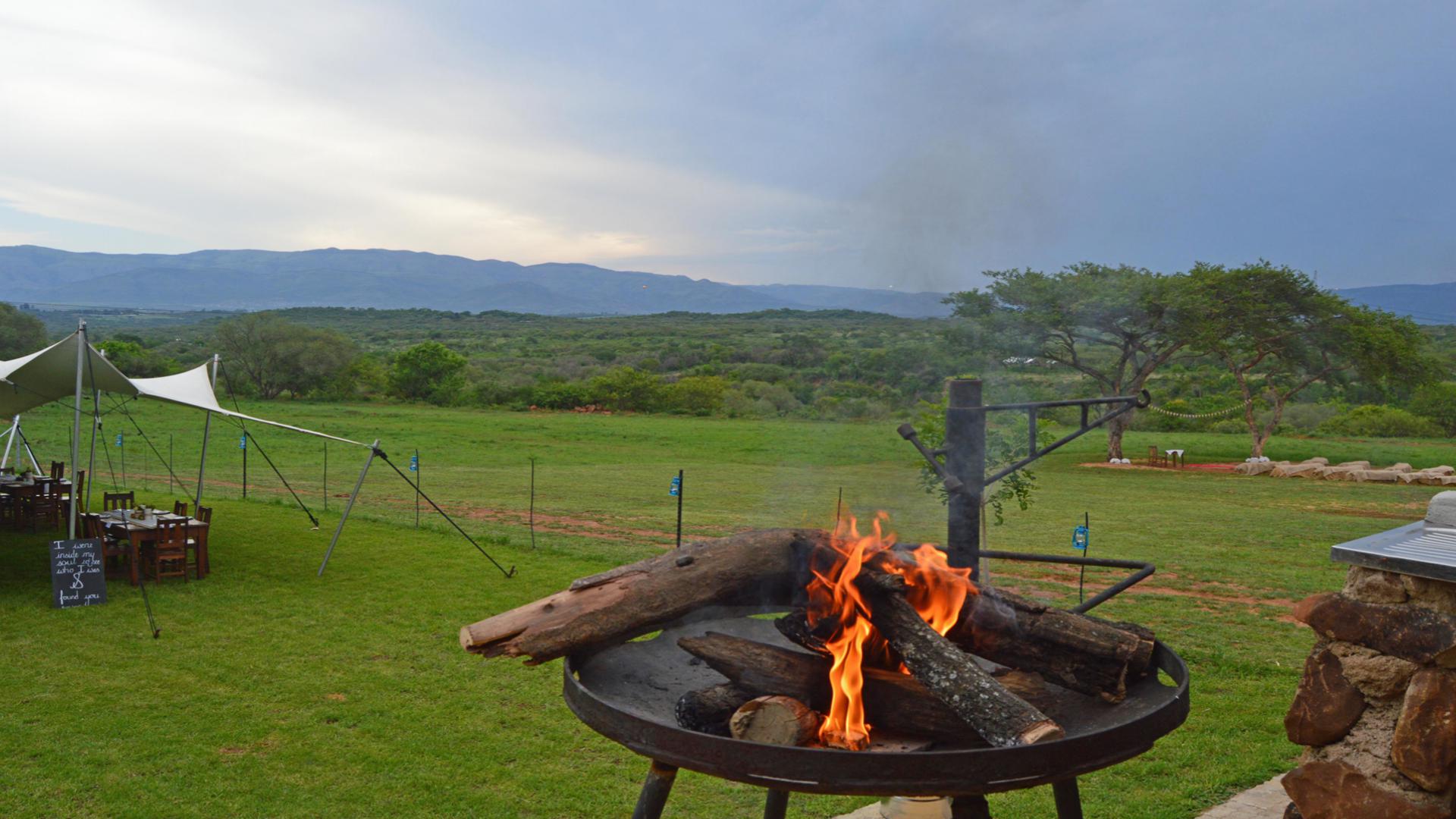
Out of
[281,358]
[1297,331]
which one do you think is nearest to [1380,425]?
[1297,331]

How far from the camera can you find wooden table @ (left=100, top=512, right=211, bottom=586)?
930 centimetres

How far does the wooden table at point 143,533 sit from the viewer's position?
930 cm

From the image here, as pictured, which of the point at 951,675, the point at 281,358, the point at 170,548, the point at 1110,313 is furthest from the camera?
the point at 281,358

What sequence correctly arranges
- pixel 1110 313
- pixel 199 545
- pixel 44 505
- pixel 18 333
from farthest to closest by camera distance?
pixel 18 333 < pixel 1110 313 < pixel 44 505 < pixel 199 545

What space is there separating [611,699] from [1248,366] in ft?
104

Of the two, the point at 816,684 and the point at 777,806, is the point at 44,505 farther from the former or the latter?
the point at 816,684

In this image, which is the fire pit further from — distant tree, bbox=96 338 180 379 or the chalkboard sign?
distant tree, bbox=96 338 180 379

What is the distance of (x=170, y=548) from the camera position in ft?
31.7

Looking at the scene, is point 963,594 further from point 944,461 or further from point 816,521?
point 816,521

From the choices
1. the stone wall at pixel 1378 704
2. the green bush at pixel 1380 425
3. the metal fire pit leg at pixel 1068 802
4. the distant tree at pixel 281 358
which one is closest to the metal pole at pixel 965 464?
the metal fire pit leg at pixel 1068 802

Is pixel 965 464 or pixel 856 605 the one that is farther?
pixel 965 464

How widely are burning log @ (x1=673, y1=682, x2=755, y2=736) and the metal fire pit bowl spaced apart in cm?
11

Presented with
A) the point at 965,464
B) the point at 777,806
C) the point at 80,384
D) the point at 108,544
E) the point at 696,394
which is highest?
the point at 965,464

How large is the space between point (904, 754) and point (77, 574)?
8.94m
